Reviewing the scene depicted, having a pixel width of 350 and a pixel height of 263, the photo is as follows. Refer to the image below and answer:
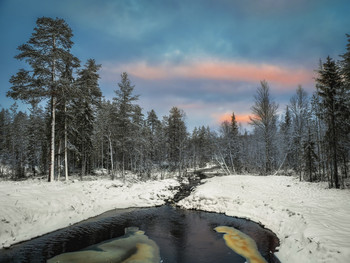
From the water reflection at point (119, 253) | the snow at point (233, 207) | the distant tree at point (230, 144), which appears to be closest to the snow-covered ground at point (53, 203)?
the snow at point (233, 207)

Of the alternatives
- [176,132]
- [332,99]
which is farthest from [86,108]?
[332,99]

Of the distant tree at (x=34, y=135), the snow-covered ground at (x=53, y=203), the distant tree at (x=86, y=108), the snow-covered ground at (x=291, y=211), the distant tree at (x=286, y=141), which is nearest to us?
the snow-covered ground at (x=291, y=211)

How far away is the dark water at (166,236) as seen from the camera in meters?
8.13

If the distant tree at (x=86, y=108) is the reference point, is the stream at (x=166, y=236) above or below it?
below

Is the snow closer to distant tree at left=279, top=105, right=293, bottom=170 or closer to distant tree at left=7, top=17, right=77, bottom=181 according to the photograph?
distant tree at left=7, top=17, right=77, bottom=181

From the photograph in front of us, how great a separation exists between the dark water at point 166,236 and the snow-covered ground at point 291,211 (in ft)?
2.96

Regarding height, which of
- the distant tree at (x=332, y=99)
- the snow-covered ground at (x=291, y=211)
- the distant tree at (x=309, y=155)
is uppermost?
the distant tree at (x=332, y=99)

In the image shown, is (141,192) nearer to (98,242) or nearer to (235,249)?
(98,242)

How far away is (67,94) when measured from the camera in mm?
18031

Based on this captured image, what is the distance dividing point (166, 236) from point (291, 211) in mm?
7898

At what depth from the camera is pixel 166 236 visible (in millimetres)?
10695

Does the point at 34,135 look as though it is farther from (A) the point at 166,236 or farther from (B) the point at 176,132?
(A) the point at 166,236

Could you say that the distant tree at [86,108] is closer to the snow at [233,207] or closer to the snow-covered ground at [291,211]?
the snow at [233,207]

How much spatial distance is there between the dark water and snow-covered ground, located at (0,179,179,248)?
2.26ft
